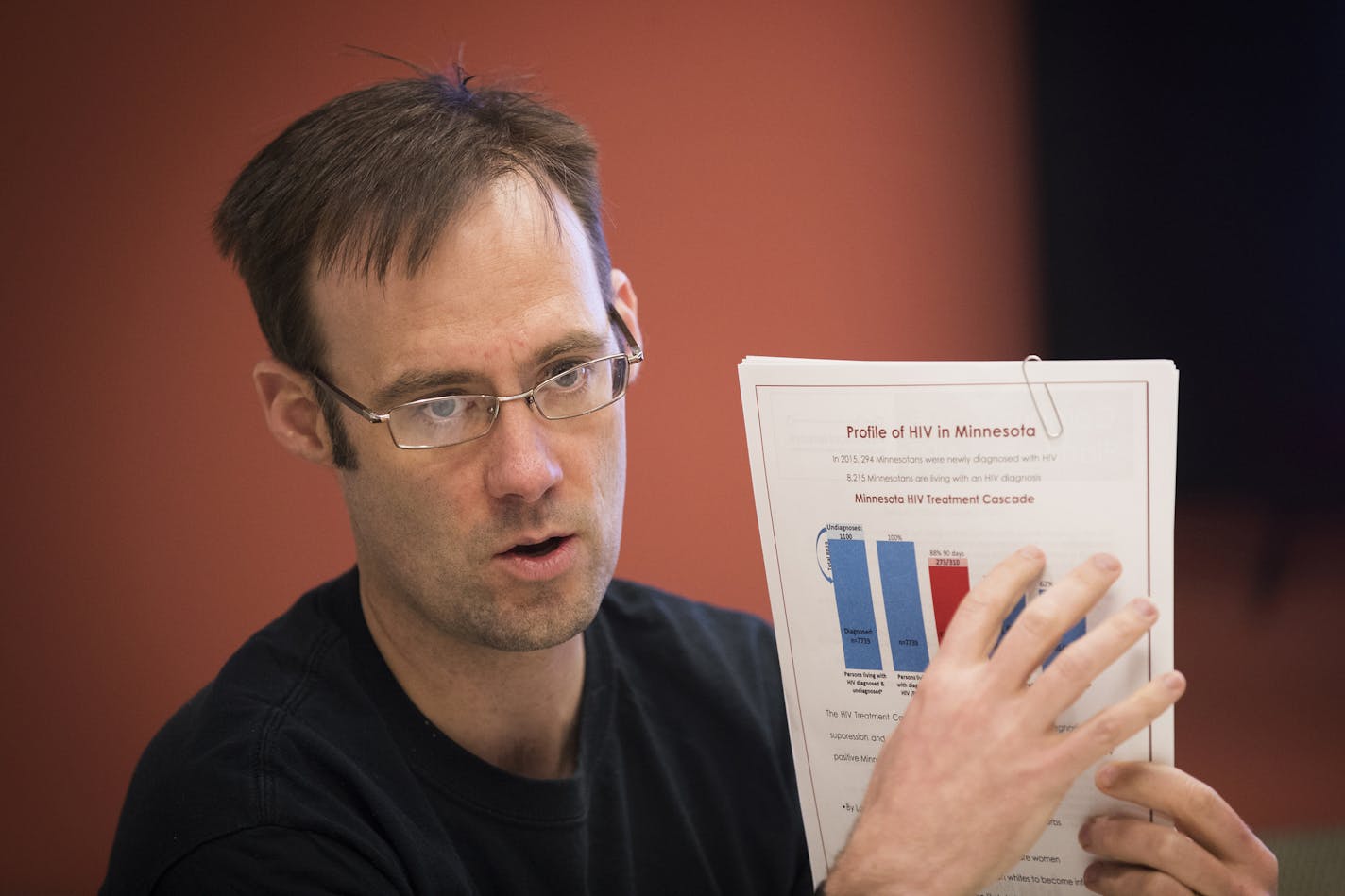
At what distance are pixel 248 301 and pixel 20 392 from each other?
0.38m

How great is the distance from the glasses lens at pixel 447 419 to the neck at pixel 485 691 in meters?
0.23

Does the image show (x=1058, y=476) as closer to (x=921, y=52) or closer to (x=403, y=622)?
(x=403, y=622)

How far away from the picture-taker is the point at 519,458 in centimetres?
112

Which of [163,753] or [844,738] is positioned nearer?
[844,738]

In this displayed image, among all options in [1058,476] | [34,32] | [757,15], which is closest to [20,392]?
[34,32]

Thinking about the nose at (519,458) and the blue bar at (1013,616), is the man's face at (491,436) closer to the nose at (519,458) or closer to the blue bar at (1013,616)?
the nose at (519,458)

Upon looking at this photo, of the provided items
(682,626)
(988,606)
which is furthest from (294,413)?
(988,606)

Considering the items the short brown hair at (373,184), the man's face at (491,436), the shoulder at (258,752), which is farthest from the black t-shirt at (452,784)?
the short brown hair at (373,184)

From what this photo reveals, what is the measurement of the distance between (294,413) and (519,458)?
13.3 inches

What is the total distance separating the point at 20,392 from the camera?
1839 mm

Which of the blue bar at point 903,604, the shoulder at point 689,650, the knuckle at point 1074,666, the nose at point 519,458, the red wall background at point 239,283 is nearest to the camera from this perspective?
the knuckle at point 1074,666

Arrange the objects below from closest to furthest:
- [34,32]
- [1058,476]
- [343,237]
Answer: [1058,476] → [343,237] → [34,32]

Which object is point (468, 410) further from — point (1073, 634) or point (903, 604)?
point (1073, 634)

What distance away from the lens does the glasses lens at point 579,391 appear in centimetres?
Answer: 117
